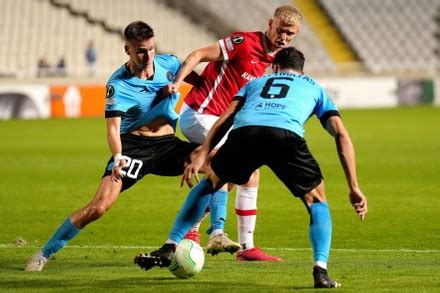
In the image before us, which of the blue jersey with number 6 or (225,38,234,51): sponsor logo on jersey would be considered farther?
(225,38,234,51): sponsor logo on jersey

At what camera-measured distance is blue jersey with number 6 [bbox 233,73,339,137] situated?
24.8 feet

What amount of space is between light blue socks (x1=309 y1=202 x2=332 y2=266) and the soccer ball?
2.95 feet

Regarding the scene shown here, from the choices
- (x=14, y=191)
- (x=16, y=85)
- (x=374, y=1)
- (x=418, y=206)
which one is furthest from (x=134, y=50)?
(x=374, y=1)

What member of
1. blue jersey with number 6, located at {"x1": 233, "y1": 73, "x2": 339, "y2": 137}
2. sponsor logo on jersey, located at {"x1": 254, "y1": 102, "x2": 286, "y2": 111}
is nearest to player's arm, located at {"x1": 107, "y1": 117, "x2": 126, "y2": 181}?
blue jersey with number 6, located at {"x1": 233, "y1": 73, "x2": 339, "y2": 137}

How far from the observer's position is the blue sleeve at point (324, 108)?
756cm

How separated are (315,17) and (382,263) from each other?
33042 millimetres

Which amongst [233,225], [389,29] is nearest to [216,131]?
[233,225]

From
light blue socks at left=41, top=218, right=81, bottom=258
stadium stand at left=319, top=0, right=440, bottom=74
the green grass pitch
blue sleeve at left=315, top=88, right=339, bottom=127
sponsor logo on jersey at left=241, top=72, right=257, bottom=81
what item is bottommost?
stadium stand at left=319, top=0, right=440, bottom=74

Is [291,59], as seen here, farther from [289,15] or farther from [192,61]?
[192,61]

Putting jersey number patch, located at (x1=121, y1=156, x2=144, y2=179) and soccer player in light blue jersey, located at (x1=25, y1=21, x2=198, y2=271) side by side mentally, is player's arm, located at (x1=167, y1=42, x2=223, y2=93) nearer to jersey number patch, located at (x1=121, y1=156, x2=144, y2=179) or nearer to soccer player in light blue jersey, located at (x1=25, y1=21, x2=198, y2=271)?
soccer player in light blue jersey, located at (x1=25, y1=21, x2=198, y2=271)

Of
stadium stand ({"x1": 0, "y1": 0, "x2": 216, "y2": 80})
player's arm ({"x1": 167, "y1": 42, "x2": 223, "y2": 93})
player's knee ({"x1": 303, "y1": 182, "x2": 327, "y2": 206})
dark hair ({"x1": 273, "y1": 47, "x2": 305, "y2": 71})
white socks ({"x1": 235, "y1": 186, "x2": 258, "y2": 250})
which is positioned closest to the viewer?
player's knee ({"x1": 303, "y1": 182, "x2": 327, "y2": 206})

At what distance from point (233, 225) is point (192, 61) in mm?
3231

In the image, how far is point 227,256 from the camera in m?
9.65

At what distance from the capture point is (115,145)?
27.5 ft
